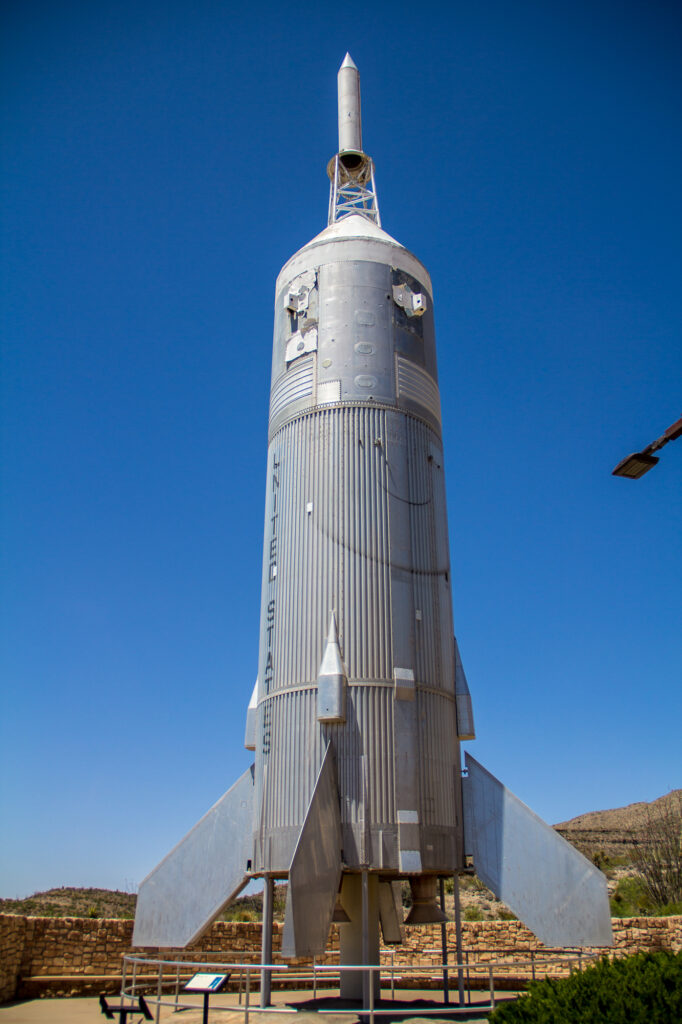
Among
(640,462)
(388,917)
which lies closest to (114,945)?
(388,917)

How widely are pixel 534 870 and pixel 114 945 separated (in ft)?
35.5

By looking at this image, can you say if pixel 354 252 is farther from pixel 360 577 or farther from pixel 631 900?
pixel 631 900

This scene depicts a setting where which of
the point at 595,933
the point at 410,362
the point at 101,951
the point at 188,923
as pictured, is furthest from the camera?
the point at 101,951

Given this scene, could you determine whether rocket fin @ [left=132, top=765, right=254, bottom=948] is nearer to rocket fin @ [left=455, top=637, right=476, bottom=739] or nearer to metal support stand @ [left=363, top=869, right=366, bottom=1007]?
metal support stand @ [left=363, top=869, right=366, bottom=1007]

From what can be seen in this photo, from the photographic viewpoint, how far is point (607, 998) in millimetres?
7504

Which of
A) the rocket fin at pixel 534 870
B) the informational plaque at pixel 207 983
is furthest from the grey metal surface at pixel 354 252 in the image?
the informational plaque at pixel 207 983

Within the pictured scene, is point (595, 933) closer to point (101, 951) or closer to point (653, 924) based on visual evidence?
point (653, 924)

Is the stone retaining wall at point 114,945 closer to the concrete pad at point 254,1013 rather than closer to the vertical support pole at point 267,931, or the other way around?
the concrete pad at point 254,1013

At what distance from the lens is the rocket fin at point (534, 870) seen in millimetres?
12234

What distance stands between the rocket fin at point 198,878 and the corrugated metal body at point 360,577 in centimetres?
95

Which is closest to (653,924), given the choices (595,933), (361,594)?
(595,933)

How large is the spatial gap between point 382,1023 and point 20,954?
9874 millimetres

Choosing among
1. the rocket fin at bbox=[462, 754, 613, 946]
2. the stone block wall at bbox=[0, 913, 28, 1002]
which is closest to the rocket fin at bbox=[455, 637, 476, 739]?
the rocket fin at bbox=[462, 754, 613, 946]

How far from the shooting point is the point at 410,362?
15867 mm
